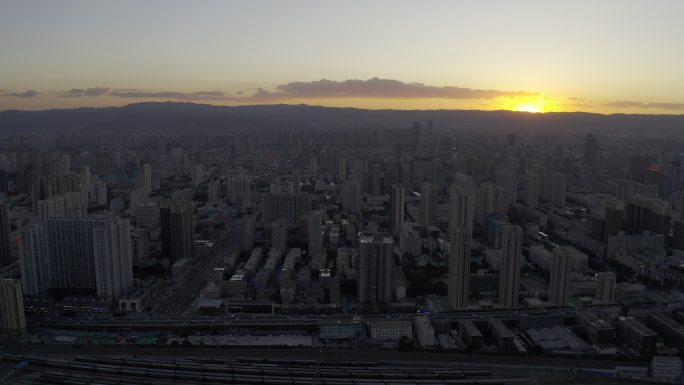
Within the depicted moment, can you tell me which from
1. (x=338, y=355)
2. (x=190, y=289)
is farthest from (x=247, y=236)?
(x=338, y=355)

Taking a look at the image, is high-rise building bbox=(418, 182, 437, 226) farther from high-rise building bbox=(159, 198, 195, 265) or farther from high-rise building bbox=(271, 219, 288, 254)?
high-rise building bbox=(159, 198, 195, 265)

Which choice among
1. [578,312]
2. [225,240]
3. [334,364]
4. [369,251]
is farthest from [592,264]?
[225,240]

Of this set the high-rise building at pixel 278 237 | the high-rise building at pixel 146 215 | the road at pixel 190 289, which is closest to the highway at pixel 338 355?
the road at pixel 190 289

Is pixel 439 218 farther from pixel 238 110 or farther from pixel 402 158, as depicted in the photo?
pixel 238 110

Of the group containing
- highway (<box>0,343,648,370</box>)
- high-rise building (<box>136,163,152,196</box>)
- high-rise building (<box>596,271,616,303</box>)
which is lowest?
highway (<box>0,343,648,370</box>)

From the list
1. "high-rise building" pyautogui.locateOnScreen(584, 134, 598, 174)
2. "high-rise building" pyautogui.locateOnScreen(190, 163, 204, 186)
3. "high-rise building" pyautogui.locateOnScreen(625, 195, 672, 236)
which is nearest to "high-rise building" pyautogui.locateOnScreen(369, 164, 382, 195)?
"high-rise building" pyautogui.locateOnScreen(190, 163, 204, 186)

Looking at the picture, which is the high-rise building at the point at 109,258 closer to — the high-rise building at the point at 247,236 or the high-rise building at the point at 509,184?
the high-rise building at the point at 247,236
